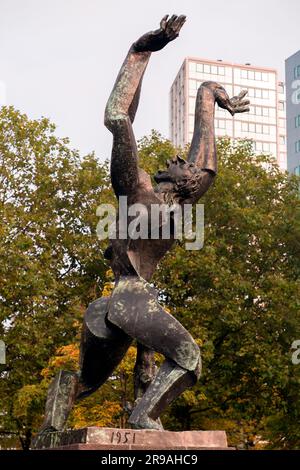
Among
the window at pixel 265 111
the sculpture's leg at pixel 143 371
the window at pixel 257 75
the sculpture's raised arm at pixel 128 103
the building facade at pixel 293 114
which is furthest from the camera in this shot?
the window at pixel 265 111

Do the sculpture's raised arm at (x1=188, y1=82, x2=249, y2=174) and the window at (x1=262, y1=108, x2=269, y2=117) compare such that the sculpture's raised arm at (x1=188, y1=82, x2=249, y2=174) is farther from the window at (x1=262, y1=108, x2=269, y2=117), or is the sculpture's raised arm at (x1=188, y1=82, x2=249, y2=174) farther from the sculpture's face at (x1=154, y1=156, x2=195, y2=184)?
the window at (x1=262, y1=108, x2=269, y2=117)

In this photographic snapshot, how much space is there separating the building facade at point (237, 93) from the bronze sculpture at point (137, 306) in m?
112

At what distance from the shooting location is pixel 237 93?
126 metres

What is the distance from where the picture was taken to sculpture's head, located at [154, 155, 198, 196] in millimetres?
8117

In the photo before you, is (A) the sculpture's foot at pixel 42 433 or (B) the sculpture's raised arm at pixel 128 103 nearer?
(A) the sculpture's foot at pixel 42 433

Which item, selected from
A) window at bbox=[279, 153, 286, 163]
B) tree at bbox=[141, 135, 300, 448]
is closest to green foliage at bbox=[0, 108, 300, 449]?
tree at bbox=[141, 135, 300, 448]

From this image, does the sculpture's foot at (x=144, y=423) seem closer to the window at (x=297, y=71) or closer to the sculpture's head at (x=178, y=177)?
the sculpture's head at (x=178, y=177)

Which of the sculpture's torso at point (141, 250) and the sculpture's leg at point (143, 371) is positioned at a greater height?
the sculpture's torso at point (141, 250)

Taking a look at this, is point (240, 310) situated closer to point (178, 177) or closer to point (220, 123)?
point (178, 177)

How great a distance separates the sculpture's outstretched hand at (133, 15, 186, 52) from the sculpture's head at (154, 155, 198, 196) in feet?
3.53

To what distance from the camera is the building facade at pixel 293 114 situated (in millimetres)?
64625

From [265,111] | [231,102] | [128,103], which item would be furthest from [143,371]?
[265,111]

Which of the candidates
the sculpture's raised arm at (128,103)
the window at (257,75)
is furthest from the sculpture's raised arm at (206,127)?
the window at (257,75)
